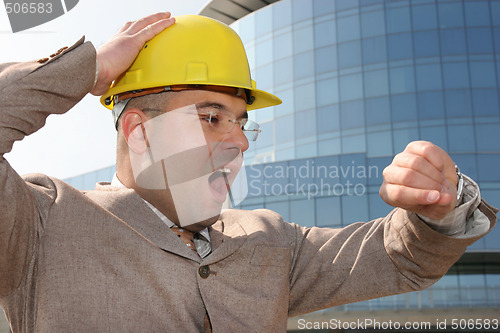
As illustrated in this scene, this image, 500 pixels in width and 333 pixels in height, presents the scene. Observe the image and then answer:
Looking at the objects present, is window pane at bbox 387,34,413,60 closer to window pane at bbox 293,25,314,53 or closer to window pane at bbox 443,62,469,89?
window pane at bbox 443,62,469,89

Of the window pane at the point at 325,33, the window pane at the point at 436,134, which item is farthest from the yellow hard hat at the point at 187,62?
the window pane at the point at 325,33

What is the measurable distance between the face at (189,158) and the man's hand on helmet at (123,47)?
348 mm

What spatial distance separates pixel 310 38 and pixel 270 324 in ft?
93.8

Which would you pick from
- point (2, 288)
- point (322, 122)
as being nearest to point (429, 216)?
point (2, 288)

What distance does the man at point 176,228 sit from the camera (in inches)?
82.4

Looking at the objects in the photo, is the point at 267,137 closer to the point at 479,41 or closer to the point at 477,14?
the point at 479,41

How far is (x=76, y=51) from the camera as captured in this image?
7.27 ft

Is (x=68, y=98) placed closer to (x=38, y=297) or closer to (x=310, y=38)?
(x=38, y=297)

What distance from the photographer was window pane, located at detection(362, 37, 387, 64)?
28281 mm

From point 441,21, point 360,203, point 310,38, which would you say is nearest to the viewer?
point 360,203

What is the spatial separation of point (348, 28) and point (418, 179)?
28250 millimetres

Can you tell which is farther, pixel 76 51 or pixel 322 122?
pixel 322 122

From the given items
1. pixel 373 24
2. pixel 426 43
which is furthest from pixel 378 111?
pixel 373 24

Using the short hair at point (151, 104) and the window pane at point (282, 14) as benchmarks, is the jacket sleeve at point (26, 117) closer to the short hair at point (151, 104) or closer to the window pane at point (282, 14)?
the short hair at point (151, 104)
